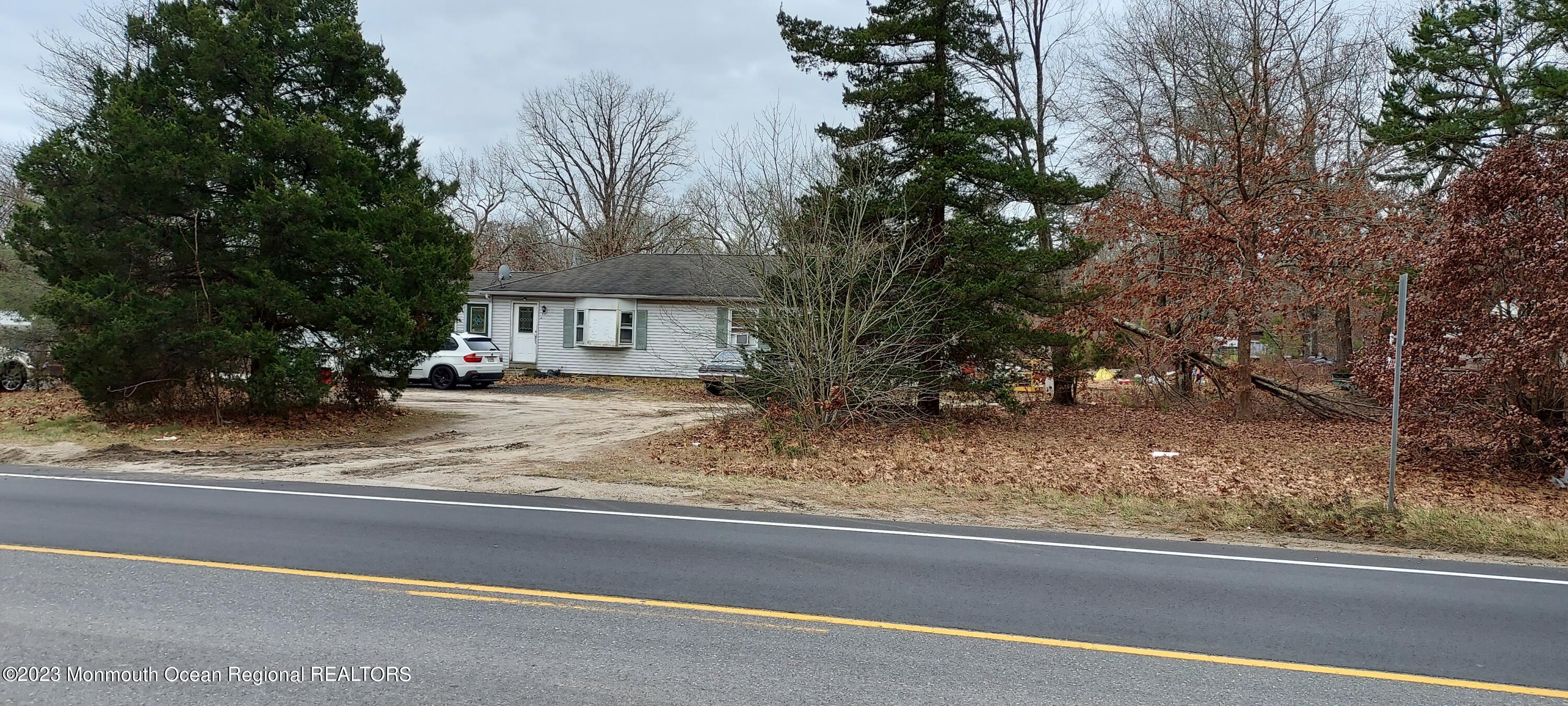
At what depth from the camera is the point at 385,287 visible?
16234 millimetres

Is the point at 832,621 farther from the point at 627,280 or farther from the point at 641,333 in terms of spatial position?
the point at 627,280

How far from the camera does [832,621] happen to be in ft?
18.1

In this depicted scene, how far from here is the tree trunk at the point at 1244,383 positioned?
19.8 m

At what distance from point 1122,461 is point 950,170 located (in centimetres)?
593

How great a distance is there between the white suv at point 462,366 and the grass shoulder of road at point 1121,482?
1193 centimetres

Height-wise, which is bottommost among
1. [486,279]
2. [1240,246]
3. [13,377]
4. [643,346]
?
[13,377]

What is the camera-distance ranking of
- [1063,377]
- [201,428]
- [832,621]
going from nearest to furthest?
1. [832,621]
2. [201,428]
3. [1063,377]

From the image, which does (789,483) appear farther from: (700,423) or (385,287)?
(385,287)

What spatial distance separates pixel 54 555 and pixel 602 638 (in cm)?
470

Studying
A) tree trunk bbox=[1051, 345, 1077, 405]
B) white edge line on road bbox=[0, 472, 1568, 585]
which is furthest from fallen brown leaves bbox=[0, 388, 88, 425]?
tree trunk bbox=[1051, 345, 1077, 405]

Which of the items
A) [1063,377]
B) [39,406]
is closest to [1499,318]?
[1063,377]

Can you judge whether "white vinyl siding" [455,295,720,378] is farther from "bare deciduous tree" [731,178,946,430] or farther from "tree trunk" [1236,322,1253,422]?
"tree trunk" [1236,322,1253,422]

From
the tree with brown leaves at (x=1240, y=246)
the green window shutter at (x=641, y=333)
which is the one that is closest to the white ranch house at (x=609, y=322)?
the green window shutter at (x=641, y=333)

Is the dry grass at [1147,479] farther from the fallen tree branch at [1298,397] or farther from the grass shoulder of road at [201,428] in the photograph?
the grass shoulder of road at [201,428]
